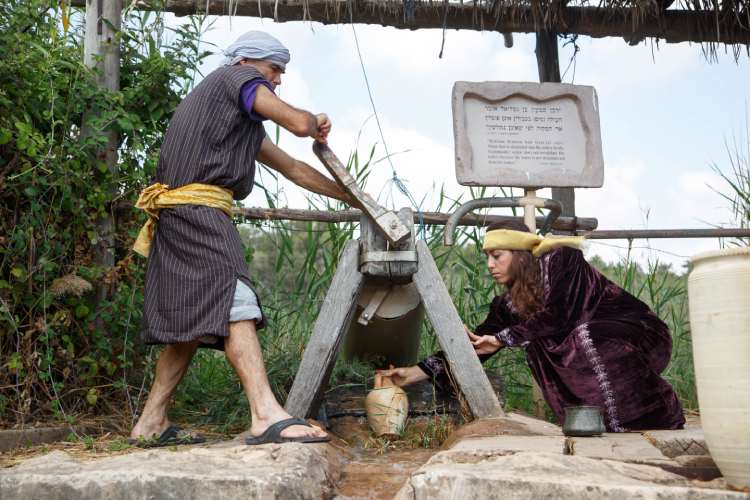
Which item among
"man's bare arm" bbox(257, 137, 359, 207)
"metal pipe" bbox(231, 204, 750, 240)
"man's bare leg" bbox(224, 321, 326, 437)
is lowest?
"man's bare leg" bbox(224, 321, 326, 437)

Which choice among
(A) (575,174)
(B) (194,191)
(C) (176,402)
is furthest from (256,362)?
(A) (575,174)

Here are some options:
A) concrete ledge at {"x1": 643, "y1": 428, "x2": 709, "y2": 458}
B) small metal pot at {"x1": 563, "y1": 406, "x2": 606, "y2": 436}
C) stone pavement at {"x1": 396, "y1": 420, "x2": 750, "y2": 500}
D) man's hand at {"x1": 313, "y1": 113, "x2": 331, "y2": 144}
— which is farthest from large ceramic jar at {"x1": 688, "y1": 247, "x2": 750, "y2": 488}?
man's hand at {"x1": 313, "y1": 113, "x2": 331, "y2": 144}

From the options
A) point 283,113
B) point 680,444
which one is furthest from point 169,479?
point 680,444

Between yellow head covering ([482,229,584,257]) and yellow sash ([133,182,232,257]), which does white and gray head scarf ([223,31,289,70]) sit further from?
yellow head covering ([482,229,584,257])

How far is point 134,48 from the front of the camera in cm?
428

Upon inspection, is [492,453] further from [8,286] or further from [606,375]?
[8,286]

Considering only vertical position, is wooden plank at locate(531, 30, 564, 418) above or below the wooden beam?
below

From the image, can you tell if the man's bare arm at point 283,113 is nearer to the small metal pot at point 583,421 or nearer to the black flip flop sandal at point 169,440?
the black flip flop sandal at point 169,440

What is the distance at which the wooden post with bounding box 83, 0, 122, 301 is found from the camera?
4.02 metres

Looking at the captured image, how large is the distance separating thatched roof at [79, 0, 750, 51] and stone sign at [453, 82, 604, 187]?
3.99ft

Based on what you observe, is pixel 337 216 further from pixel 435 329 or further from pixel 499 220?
pixel 435 329

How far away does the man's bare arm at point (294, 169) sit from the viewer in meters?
3.61

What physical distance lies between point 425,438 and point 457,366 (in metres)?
0.35

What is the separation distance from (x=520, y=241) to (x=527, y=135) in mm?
1038
